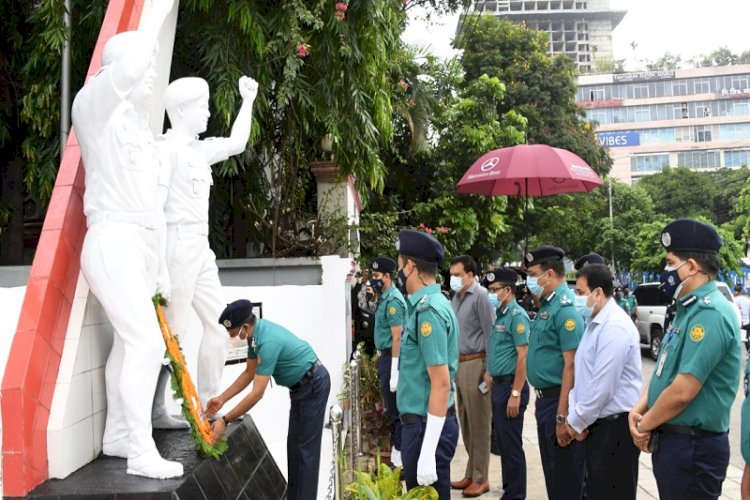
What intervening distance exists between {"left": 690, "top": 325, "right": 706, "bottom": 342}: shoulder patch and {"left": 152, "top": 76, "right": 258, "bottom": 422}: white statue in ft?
9.51

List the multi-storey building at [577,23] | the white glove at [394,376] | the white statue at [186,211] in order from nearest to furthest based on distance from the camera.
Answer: the white statue at [186,211] < the white glove at [394,376] < the multi-storey building at [577,23]

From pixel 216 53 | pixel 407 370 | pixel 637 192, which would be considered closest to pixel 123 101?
pixel 407 370

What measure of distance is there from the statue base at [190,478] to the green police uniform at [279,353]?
480 mm

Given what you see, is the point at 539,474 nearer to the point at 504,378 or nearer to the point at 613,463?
the point at 504,378

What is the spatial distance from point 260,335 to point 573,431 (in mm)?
2128

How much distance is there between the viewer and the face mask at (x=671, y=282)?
152 inches

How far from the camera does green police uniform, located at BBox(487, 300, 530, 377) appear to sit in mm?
6373

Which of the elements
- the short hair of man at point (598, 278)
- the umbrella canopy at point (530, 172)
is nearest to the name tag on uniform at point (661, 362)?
the short hair of man at point (598, 278)

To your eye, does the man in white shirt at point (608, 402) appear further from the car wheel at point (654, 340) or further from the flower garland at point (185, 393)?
the car wheel at point (654, 340)

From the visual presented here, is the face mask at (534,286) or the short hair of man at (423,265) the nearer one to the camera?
the short hair of man at (423,265)

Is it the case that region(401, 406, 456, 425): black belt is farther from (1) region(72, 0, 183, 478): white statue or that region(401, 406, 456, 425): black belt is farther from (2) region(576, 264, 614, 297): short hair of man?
(2) region(576, 264, 614, 297): short hair of man

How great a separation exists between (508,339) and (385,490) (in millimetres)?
2460

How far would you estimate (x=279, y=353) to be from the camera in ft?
17.0

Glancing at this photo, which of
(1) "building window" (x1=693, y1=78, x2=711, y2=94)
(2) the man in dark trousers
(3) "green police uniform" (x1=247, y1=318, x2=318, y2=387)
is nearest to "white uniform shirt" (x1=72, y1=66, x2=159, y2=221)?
(2) the man in dark trousers
